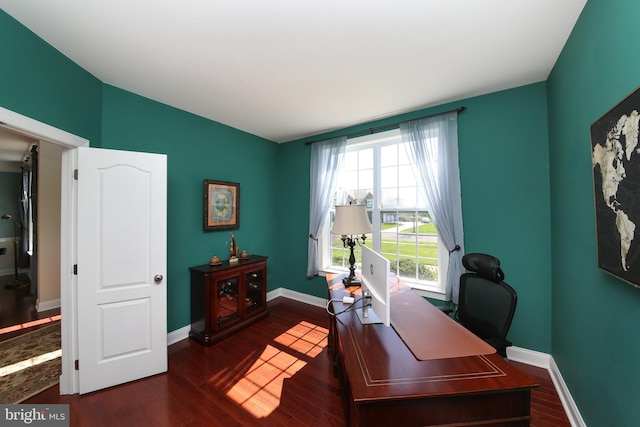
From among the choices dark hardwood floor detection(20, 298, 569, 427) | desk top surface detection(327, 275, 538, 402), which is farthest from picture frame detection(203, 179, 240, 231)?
desk top surface detection(327, 275, 538, 402)

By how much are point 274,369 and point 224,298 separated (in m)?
1.06

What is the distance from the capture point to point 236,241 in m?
3.43

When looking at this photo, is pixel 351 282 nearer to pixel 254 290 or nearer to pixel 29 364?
pixel 254 290

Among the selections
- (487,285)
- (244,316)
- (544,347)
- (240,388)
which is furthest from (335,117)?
(544,347)

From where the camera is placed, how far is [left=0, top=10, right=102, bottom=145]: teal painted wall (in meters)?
1.40

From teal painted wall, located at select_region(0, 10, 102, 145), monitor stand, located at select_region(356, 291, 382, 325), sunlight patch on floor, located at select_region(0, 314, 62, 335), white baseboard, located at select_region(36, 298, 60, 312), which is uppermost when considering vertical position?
teal painted wall, located at select_region(0, 10, 102, 145)

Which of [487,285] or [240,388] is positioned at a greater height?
[487,285]

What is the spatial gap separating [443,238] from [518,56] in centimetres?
171

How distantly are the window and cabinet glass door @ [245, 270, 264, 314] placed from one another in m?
1.29

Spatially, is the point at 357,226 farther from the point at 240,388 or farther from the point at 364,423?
the point at 240,388

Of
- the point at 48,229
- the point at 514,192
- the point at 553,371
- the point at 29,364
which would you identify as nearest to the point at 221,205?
the point at 29,364

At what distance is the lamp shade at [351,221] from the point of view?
2.16 meters

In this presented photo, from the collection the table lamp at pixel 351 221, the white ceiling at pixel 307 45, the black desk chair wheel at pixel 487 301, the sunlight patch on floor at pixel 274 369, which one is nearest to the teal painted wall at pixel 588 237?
the white ceiling at pixel 307 45

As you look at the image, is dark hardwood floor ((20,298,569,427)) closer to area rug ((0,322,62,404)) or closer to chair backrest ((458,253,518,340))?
area rug ((0,322,62,404))
